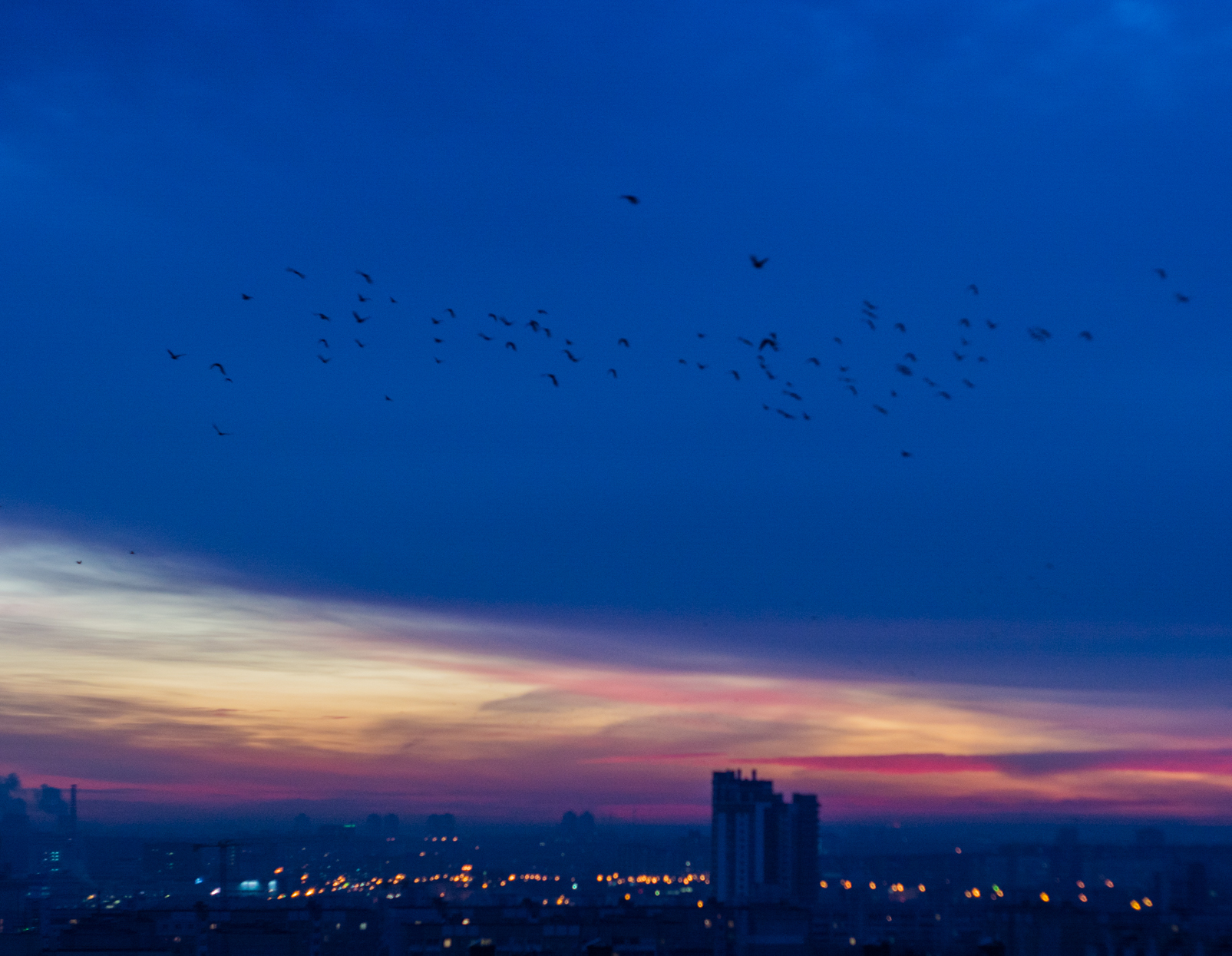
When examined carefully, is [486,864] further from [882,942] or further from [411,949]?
[882,942]

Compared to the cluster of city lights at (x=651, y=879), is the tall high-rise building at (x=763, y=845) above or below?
above

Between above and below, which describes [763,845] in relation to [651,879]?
above

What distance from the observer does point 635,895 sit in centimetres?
10625

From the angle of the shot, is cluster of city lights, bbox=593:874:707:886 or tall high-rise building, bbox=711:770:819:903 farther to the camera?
cluster of city lights, bbox=593:874:707:886

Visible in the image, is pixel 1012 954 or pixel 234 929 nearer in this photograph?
pixel 1012 954

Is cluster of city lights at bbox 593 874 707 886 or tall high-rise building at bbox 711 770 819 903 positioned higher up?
tall high-rise building at bbox 711 770 819 903

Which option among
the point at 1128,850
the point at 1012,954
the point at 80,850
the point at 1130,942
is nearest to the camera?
the point at 1130,942

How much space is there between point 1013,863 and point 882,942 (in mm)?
54785

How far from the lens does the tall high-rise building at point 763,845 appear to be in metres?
88.8

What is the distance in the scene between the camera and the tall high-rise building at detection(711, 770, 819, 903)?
291 ft

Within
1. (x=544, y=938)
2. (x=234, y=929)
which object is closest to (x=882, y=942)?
(x=544, y=938)

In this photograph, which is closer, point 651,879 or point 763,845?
point 763,845

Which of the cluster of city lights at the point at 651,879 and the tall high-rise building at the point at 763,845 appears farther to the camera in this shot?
the cluster of city lights at the point at 651,879

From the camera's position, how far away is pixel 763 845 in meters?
90.1
